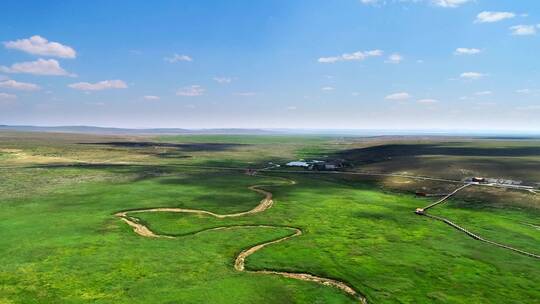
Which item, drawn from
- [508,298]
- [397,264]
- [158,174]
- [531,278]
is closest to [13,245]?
[397,264]

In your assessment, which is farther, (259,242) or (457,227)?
(457,227)

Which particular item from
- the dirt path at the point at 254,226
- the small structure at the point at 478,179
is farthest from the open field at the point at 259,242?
the small structure at the point at 478,179

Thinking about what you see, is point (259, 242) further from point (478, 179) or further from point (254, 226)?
point (478, 179)

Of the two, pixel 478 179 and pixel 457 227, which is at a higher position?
pixel 478 179

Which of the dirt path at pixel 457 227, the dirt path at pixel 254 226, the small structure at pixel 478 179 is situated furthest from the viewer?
the small structure at pixel 478 179

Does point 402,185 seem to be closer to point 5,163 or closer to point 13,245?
point 13,245

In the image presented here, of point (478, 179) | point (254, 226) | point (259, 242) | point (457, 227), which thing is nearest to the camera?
point (259, 242)

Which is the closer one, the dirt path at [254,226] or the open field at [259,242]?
the open field at [259,242]

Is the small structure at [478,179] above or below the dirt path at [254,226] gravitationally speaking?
above

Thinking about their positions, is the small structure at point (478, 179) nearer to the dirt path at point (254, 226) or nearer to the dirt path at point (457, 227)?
the dirt path at point (457, 227)

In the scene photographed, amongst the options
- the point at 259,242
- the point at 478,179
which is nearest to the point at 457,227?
the point at 259,242

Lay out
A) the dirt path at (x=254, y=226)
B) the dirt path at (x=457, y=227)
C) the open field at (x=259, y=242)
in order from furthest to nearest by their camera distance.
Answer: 1. the dirt path at (x=457, y=227)
2. the dirt path at (x=254, y=226)
3. the open field at (x=259, y=242)
